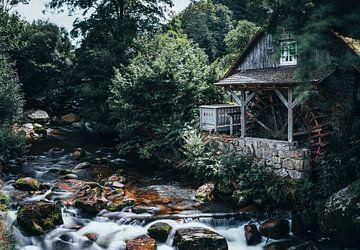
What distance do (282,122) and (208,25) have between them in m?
21.7

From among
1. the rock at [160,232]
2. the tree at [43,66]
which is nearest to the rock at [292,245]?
the rock at [160,232]

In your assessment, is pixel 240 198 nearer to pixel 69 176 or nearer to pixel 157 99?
pixel 69 176

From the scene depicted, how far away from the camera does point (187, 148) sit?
1503 centimetres

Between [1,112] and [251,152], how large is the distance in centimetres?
1226

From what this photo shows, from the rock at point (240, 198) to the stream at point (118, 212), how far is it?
42 cm

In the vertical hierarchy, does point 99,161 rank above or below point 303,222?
above

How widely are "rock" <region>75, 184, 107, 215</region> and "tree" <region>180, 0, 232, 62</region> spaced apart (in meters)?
23.0

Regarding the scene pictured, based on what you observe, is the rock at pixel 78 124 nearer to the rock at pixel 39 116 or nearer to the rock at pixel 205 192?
the rock at pixel 39 116

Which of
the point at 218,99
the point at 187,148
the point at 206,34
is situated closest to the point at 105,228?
the point at 187,148

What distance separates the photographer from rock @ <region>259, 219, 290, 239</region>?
10.2m

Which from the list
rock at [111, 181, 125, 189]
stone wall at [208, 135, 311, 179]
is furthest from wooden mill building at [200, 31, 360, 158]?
rock at [111, 181, 125, 189]

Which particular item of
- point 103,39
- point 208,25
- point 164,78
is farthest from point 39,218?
point 208,25

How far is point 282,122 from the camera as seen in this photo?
15.6 m

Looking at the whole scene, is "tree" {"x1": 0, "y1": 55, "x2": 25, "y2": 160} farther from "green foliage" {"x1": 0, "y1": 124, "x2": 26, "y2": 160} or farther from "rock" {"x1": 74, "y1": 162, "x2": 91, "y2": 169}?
"rock" {"x1": 74, "y1": 162, "x2": 91, "y2": 169}
